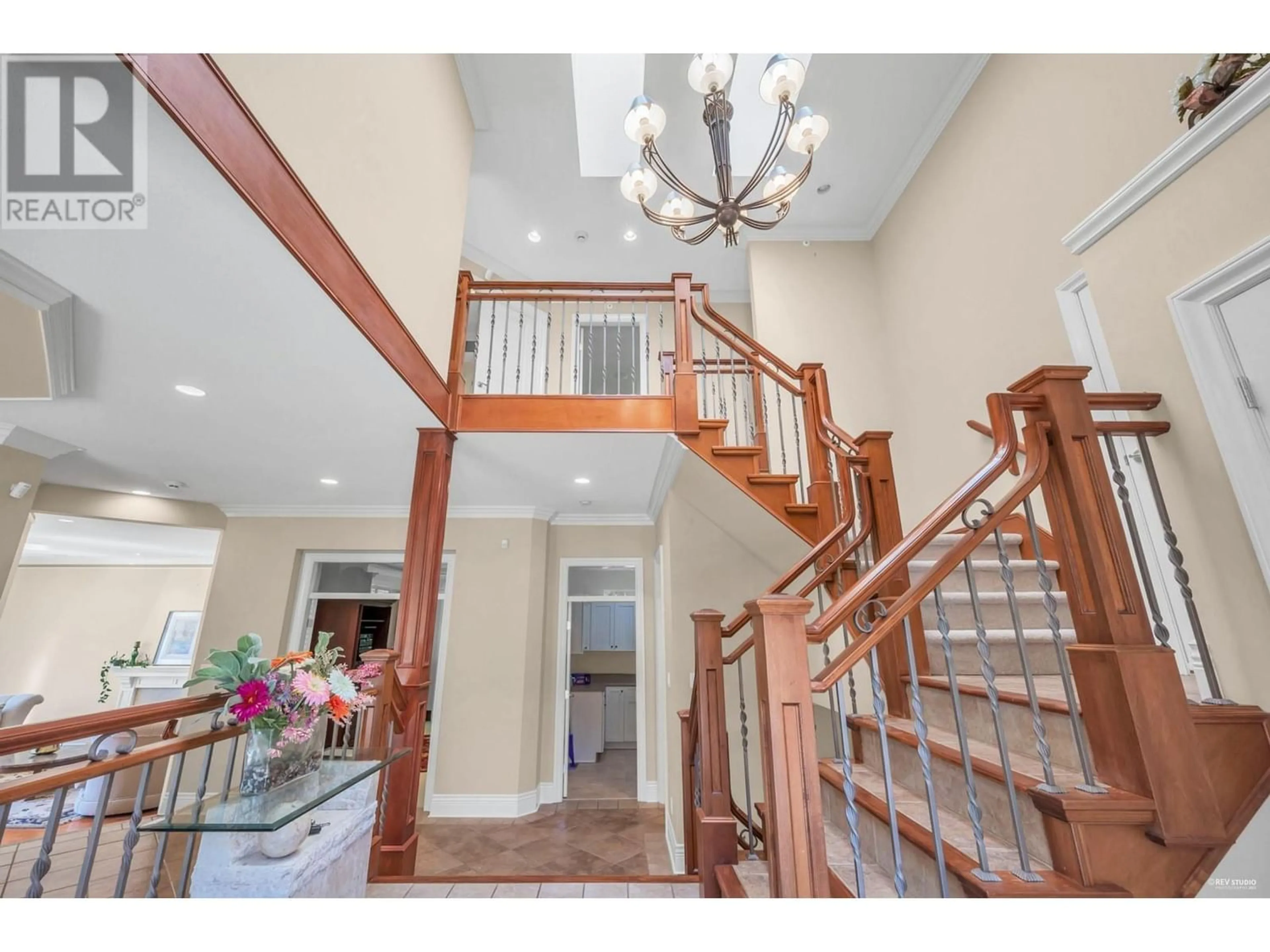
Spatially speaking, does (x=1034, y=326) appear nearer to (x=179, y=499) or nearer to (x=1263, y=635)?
(x=1263, y=635)

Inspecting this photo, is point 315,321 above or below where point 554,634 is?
above

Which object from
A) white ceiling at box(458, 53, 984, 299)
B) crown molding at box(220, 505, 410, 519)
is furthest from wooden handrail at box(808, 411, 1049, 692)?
crown molding at box(220, 505, 410, 519)

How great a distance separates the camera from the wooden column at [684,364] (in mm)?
3631

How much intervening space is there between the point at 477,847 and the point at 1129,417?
16.2ft

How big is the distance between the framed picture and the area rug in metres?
2.32

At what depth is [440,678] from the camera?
5.05 meters

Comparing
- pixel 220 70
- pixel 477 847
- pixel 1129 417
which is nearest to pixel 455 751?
pixel 477 847

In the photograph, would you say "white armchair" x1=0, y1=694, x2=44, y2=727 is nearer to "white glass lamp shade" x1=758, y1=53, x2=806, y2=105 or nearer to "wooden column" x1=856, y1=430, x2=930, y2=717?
"wooden column" x1=856, y1=430, x2=930, y2=717

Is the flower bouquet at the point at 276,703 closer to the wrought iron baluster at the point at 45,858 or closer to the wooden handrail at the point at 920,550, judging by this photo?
the wrought iron baluster at the point at 45,858

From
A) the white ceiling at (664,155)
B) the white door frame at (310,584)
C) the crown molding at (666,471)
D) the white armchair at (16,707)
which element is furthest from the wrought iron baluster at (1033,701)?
the white armchair at (16,707)

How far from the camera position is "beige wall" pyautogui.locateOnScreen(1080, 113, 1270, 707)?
143 centimetres

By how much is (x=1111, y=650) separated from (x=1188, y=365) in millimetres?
991

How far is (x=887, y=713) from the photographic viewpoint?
2.44m

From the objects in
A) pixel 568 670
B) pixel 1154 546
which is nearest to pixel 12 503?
pixel 568 670
